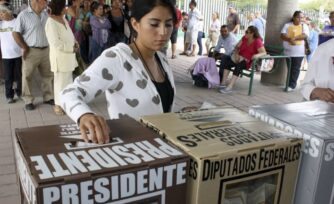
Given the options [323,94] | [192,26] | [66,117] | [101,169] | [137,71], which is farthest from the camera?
[192,26]

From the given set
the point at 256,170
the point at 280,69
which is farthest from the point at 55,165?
the point at 280,69

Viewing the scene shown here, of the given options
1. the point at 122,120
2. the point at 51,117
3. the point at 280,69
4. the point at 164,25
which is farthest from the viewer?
the point at 280,69

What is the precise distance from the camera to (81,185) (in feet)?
2.43

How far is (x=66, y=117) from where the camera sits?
4.72 metres

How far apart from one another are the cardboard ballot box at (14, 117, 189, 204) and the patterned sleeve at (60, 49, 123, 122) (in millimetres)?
163

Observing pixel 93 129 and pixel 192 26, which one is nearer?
pixel 93 129

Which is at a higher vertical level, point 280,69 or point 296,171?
point 296,171

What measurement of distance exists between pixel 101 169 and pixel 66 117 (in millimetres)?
4116

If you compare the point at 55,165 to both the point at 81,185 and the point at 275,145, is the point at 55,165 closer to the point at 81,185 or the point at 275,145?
the point at 81,185

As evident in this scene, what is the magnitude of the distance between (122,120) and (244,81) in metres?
6.94

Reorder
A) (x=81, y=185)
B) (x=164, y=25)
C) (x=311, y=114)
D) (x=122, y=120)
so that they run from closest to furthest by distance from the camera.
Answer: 1. (x=81, y=185)
2. (x=122, y=120)
3. (x=311, y=114)
4. (x=164, y=25)

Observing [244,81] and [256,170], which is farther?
[244,81]

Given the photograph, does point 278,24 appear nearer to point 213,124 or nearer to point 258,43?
point 258,43

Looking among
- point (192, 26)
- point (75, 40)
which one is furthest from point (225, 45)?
point (192, 26)
